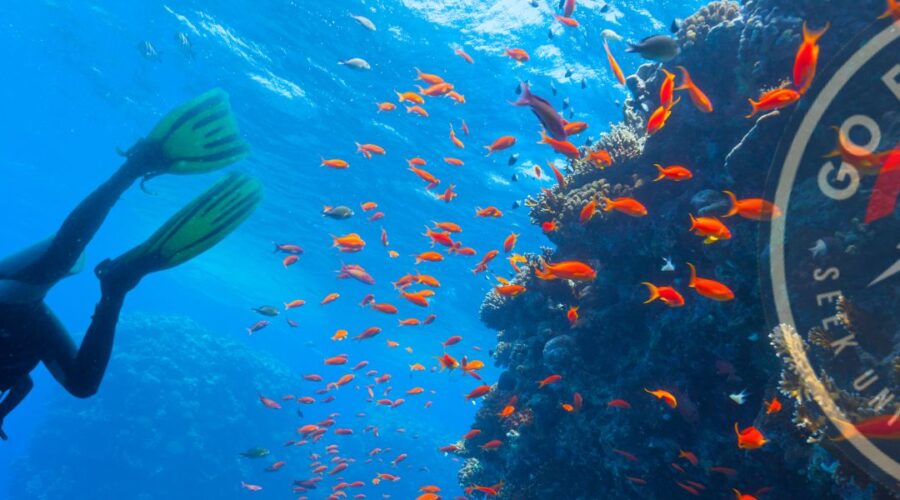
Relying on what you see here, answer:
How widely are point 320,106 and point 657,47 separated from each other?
Answer: 16955mm

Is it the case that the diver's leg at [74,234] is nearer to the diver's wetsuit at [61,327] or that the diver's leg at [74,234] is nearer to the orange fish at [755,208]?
the diver's wetsuit at [61,327]

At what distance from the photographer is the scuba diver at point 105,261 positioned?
3561mm

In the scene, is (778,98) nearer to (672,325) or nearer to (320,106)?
(672,325)

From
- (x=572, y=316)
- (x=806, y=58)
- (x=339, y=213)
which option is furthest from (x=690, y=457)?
(x=339, y=213)

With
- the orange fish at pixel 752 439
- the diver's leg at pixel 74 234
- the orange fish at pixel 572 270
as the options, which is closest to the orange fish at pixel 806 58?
the orange fish at pixel 572 270

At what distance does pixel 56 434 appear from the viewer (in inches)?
944

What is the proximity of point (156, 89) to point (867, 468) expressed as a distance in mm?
27792

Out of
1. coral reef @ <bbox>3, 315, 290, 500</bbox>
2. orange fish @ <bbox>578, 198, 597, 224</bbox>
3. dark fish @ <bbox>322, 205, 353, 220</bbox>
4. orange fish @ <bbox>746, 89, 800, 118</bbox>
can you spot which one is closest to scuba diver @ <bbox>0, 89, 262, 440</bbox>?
dark fish @ <bbox>322, 205, 353, 220</bbox>

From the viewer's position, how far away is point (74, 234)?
3895mm

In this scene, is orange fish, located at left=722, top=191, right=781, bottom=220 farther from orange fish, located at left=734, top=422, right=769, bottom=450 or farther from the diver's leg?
the diver's leg

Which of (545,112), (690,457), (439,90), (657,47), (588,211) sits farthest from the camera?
(439,90)

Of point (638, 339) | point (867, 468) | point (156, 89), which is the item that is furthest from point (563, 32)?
point (156, 89)

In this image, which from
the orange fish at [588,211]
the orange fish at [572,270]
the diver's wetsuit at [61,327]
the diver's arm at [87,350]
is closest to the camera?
the diver's wetsuit at [61,327]

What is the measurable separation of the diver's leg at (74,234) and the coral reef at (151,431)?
1046 inches
